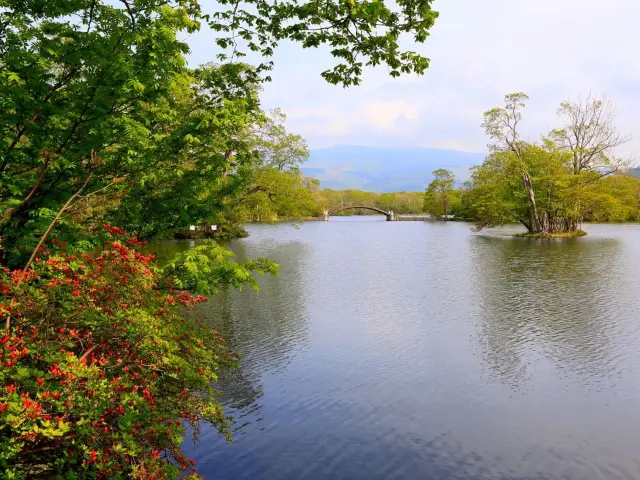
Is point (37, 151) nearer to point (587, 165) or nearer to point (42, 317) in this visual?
point (42, 317)

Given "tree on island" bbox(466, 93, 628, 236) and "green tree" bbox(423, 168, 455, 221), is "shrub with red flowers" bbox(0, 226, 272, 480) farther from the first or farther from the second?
"green tree" bbox(423, 168, 455, 221)

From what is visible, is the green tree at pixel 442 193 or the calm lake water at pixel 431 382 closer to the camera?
the calm lake water at pixel 431 382

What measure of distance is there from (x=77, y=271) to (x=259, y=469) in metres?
4.80

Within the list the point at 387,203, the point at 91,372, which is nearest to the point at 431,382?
the point at 91,372

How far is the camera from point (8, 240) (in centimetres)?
799

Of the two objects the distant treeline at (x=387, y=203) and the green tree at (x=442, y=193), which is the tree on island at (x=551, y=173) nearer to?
the green tree at (x=442, y=193)

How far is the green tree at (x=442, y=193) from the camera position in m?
128

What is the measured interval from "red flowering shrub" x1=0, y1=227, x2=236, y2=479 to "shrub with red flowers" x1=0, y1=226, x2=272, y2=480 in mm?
16

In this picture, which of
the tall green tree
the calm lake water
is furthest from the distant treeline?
the tall green tree

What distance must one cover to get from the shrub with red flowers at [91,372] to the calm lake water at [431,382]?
2521 mm

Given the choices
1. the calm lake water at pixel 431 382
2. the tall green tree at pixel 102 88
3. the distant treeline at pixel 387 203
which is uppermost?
the distant treeline at pixel 387 203

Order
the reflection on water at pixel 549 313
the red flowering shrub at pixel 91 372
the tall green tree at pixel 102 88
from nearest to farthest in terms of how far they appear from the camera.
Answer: the red flowering shrub at pixel 91 372, the tall green tree at pixel 102 88, the reflection on water at pixel 549 313

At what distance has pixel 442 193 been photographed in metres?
128

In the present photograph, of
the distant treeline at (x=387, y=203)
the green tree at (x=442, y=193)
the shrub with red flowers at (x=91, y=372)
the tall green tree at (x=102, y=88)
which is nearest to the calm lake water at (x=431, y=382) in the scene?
the shrub with red flowers at (x=91, y=372)
